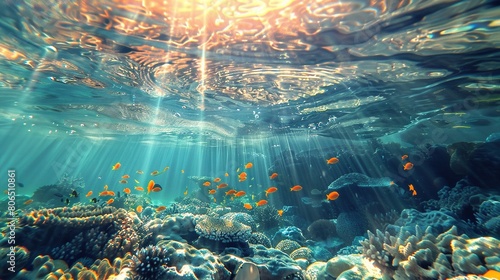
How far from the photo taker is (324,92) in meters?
14.0

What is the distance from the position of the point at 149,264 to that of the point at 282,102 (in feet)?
43.8

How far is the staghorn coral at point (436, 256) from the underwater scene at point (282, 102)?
0.09 ft

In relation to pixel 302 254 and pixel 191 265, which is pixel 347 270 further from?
pixel 302 254

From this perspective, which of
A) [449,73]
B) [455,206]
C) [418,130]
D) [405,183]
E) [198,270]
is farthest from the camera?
[418,130]

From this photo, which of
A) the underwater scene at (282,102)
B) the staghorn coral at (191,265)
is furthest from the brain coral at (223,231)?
the staghorn coral at (191,265)

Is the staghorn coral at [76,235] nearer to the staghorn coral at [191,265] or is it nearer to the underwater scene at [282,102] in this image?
the underwater scene at [282,102]

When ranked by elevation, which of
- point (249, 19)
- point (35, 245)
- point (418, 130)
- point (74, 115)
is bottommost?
point (35, 245)

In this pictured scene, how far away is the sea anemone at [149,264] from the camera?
4.34m

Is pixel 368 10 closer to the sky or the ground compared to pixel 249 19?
closer to the ground

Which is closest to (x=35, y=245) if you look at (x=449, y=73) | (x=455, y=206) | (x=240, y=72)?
(x=240, y=72)

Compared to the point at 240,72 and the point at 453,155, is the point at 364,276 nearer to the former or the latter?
the point at 240,72

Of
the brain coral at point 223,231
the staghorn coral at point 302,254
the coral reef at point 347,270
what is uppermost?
the brain coral at point 223,231

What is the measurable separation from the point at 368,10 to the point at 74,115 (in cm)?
2646

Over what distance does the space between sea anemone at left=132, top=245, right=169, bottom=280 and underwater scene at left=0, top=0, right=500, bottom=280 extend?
3 centimetres
